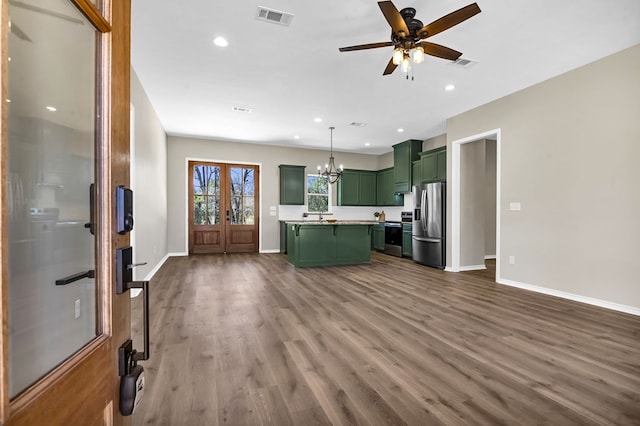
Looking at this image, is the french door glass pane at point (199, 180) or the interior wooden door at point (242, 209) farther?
the interior wooden door at point (242, 209)

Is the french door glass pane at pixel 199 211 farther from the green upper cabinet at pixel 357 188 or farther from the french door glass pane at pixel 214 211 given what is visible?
the green upper cabinet at pixel 357 188

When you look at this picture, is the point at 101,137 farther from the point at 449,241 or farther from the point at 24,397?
the point at 449,241

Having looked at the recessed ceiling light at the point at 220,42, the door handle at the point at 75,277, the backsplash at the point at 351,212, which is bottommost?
the door handle at the point at 75,277

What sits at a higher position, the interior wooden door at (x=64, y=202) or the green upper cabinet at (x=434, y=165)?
the green upper cabinet at (x=434, y=165)

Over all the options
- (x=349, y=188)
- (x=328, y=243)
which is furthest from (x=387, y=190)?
(x=328, y=243)

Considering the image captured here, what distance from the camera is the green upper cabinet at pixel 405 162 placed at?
24.9 feet

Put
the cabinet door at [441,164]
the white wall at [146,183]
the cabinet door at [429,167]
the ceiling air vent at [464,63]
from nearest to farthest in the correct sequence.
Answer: the ceiling air vent at [464,63]
the white wall at [146,183]
the cabinet door at [441,164]
the cabinet door at [429,167]

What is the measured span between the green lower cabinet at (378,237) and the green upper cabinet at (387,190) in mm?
777

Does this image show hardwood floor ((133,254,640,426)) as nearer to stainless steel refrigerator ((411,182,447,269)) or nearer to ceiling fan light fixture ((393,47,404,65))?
stainless steel refrigerator ((411,182,447,269))

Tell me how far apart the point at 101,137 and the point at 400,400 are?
196 centimetres

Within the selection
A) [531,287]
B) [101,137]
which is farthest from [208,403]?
[531,287]

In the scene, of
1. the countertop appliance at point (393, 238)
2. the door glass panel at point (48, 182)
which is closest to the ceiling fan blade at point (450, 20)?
the door glass panel at point (48, 182)

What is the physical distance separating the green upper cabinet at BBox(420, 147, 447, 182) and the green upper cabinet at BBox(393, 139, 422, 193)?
667mm

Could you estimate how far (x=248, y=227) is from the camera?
813 centimetres
